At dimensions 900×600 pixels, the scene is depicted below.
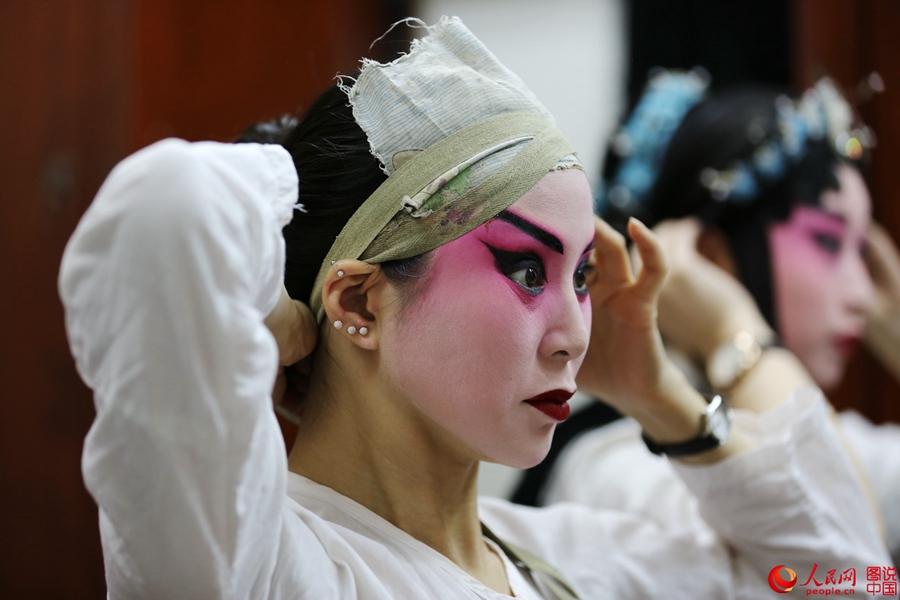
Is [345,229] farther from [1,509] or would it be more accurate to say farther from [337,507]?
[1,509]

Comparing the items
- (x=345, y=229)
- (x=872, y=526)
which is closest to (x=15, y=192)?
(x=345, y=229)

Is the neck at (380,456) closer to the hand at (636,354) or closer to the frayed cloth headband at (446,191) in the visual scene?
the frayed cloth headband at (446,191)

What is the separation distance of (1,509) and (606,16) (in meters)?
1.59

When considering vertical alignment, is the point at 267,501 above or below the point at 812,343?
above

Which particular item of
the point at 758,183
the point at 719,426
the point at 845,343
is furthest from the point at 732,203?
the point at 719,426

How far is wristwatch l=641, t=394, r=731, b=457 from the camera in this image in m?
1.29

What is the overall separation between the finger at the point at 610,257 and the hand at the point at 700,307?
0.54 m

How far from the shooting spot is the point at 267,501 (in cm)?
76

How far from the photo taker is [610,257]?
3.98 feet

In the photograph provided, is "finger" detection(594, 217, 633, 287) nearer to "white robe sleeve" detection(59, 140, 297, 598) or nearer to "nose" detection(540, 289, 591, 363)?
"nose" detection(540, 289, 591, 363)

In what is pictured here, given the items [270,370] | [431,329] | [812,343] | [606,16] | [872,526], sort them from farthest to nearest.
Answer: [606,16] < [812,343] < [872,526] < [431,329] < [270,370]

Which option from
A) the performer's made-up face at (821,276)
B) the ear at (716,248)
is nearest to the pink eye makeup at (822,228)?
the performer's made-up face at (821,276)

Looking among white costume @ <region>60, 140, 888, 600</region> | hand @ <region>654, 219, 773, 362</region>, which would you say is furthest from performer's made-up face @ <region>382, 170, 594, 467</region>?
hand @ <region>654, 219, 773, 362</region>

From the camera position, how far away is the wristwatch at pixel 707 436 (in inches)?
50.9
